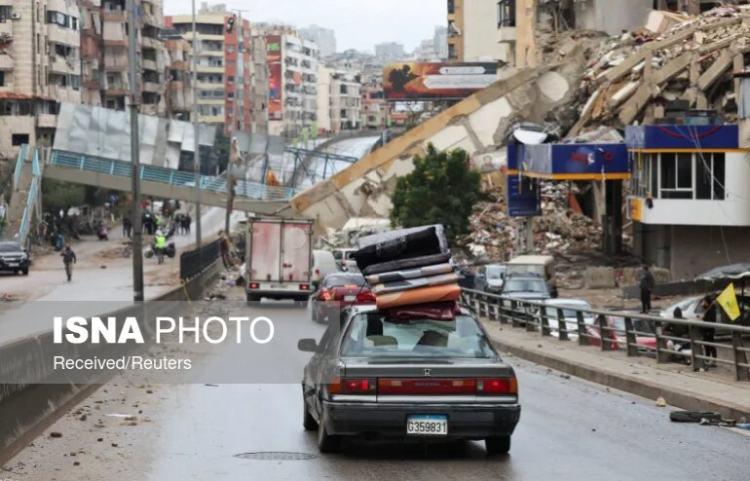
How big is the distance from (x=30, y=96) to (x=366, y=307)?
3542 inches

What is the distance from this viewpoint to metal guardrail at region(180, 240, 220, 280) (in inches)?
1975

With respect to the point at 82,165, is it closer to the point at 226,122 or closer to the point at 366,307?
the point at 366,307

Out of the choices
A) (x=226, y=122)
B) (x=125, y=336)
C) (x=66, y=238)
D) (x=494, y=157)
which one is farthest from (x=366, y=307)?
(x=226, y=122)

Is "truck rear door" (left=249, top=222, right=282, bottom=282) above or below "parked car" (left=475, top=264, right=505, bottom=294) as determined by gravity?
above

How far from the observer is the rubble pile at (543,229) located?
227ft

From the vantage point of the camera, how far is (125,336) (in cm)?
2683

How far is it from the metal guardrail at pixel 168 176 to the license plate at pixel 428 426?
7248 centimetres

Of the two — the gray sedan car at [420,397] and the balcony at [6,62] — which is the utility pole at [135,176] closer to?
the gray sedan car at [420,397]

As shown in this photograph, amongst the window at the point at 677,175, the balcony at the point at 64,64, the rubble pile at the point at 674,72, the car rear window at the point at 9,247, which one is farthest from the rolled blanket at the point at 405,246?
the balcony at the point at 64,64

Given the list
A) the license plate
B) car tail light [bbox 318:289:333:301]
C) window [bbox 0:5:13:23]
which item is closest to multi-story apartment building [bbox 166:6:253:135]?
window [bbox 0:5:13:23]

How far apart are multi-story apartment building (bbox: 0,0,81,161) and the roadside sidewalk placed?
7126 cm

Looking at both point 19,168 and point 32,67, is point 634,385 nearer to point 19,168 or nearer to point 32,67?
point 19,168

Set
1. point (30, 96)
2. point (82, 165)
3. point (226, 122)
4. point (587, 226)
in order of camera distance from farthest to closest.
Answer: point (226, 122)
point (30, 96)
point (82, 165)
point (587, 226)

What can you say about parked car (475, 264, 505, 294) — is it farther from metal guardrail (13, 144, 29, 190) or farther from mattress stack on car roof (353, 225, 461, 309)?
metal guardrail (13, 144, 29, 190)
